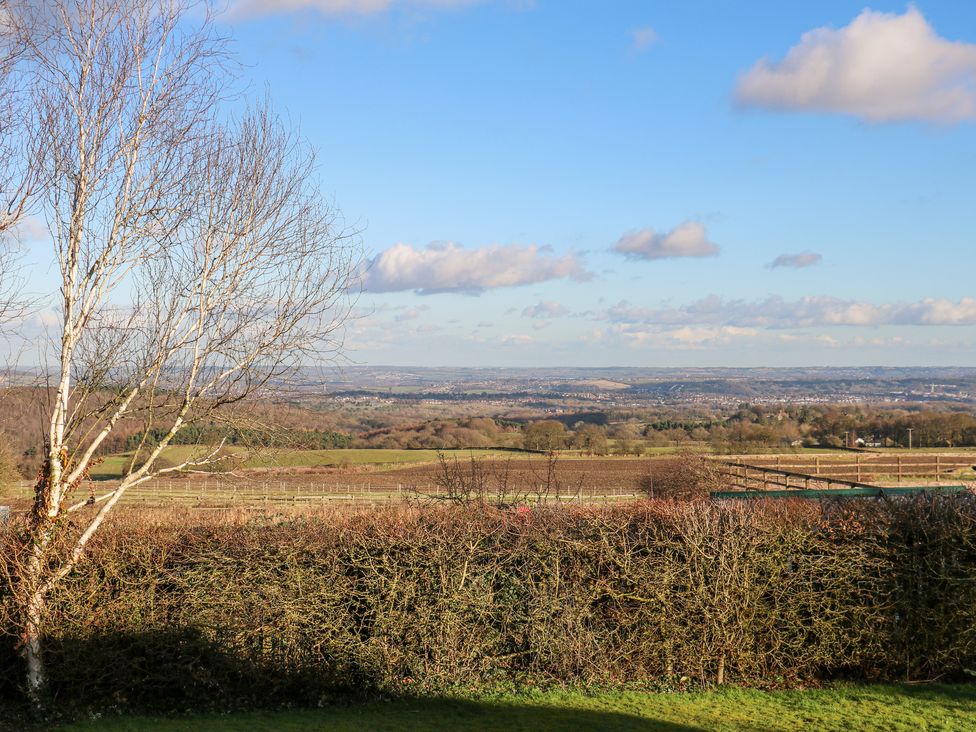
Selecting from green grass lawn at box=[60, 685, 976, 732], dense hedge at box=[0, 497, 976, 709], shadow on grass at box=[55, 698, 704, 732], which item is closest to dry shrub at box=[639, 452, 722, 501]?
dense hedge at box=[0, 497, 976, 709]

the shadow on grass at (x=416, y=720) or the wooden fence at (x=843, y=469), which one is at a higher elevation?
the shadow on grass at (x=416, y=720)

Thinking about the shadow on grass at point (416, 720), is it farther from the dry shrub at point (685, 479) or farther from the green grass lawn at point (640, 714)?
the dry shrub at point (685, 479)

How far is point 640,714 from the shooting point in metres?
9.98

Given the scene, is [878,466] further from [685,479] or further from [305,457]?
[305,457]

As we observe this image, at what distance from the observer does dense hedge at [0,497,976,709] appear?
10086 mm

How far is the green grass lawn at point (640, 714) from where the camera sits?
949 cm

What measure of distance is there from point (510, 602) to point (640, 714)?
75.5 inches

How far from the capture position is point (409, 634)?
10.5m

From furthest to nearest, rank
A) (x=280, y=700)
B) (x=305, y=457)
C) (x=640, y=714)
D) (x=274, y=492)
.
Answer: (x=274, y=492) < (x=305, y=457) < (x=280, y=700) < (x=640, y=714)

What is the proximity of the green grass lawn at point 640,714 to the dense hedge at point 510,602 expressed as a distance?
1.00 feet

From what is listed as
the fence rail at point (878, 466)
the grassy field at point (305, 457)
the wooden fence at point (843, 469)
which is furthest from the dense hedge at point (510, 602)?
the fence rail at point (878, 466)

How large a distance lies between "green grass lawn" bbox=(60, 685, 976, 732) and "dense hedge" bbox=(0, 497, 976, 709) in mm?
306

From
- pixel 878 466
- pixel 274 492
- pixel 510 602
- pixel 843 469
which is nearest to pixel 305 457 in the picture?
pixel 510 602

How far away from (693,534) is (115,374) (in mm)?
7216
